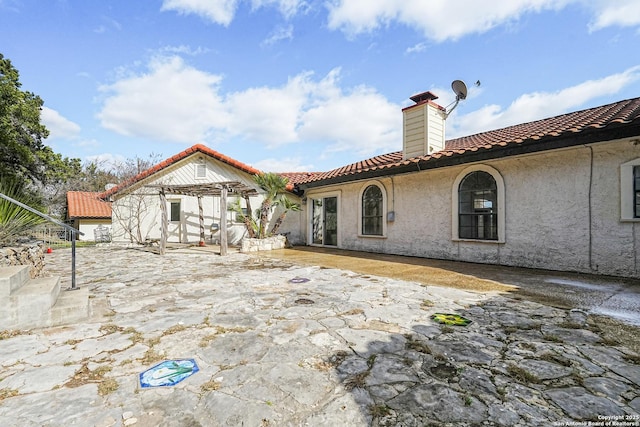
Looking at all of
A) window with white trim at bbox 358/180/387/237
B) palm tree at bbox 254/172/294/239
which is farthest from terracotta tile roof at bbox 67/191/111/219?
window with white trim at bbox 358/180/387/237

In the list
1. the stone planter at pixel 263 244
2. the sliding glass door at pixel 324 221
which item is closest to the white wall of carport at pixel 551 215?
the sliding glass door at pixel 324 221

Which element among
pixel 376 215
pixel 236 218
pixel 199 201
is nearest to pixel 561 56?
pixel 376 215

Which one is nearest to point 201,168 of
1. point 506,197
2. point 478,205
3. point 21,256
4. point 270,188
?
point 270,188

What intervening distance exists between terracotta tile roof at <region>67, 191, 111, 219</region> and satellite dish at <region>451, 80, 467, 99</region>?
23.0 metres

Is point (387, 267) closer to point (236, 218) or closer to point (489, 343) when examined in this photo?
point (489, 343)

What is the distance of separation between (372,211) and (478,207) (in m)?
3.65

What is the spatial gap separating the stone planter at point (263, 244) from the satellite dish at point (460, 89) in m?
8.71

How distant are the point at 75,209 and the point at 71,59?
53.3 feet

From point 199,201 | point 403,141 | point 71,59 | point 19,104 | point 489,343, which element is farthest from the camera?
point 199,201

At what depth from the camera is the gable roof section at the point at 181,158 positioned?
13.6m

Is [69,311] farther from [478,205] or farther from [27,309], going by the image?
[478,205]

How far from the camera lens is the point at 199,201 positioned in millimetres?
13078

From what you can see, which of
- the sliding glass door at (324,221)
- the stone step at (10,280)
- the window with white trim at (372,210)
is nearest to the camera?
the stone step at (10,280)

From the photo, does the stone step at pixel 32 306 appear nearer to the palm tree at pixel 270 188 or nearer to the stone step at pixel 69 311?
the stone step at pixel 69 311
